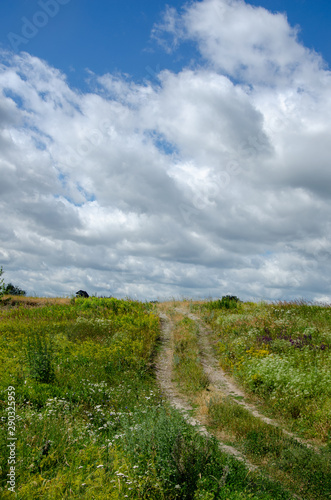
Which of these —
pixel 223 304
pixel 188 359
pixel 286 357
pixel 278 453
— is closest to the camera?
pixel 278 453

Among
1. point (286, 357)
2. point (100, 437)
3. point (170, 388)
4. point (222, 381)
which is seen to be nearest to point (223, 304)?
point (286, 357)

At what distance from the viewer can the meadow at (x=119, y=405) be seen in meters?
5.46

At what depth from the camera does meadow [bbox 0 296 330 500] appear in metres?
5.46

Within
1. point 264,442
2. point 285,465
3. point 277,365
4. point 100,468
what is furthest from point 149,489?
point 277,365

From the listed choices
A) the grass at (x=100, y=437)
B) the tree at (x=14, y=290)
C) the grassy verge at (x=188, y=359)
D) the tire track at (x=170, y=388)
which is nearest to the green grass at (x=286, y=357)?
the grassy verge at (x=188, y=359)

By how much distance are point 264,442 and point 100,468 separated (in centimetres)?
446

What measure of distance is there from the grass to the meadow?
0.02 m

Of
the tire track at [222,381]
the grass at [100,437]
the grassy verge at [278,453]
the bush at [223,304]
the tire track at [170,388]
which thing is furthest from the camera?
the bush at [223,304]

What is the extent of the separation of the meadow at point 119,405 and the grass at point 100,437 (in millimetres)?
23

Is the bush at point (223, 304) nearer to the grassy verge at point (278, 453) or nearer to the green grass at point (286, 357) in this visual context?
the green grass at point (286, 357)

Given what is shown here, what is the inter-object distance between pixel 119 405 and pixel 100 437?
287 centimetres

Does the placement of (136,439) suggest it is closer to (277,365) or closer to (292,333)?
(277,365)

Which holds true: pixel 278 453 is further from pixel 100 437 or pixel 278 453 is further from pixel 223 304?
pixel 223 304

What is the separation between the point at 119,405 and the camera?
407 inches
